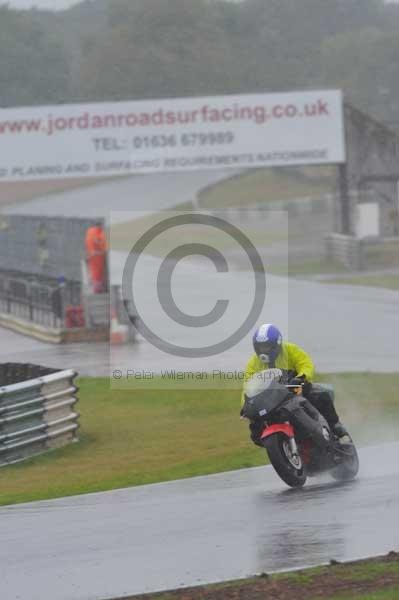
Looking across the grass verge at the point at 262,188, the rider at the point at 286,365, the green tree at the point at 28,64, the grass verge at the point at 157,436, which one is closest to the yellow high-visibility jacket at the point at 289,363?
the rider at the point at 286,365

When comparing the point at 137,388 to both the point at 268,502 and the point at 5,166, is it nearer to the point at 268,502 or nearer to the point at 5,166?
the point at 268,502

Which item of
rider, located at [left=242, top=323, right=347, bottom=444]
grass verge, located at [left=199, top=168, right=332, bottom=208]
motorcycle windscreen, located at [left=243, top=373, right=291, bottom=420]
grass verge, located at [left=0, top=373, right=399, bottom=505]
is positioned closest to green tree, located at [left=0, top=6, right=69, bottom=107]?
grass verge, located at [left=199, top=168, right=332, bottom=208]

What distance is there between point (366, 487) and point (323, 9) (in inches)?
4263

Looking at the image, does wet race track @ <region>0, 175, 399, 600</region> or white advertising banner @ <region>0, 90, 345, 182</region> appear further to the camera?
white advertising banner @ <region>0, 90, 345, 182</region>

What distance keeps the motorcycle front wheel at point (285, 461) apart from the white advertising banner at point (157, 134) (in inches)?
1069

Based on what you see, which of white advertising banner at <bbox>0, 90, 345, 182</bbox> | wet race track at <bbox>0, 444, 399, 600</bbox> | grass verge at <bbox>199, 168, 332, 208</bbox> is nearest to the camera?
wet race track at <bbox>0, 444, 399, 600</bbox>

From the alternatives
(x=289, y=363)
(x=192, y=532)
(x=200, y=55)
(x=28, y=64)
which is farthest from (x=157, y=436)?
(x=28, y=64)

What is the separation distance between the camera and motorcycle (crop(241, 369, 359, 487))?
1067 centimetres

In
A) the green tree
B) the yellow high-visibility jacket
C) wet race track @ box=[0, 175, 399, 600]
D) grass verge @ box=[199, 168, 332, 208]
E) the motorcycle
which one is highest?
the green tree

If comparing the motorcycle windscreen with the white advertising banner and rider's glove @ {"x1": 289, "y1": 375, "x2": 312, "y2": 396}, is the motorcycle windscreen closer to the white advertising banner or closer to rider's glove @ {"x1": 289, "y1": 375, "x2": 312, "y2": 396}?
rider's glove @ {"x1": 289, "y1": 375, "x2": 312, "y2": 396}

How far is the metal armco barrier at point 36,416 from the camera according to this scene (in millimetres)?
13880

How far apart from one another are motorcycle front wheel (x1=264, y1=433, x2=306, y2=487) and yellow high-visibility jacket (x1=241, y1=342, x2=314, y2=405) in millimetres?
665

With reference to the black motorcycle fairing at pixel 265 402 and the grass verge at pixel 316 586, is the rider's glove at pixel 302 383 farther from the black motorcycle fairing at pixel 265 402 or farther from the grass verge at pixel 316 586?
the grass verge at pixel 316 586

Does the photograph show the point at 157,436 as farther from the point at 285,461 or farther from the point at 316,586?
the point at 316,586
